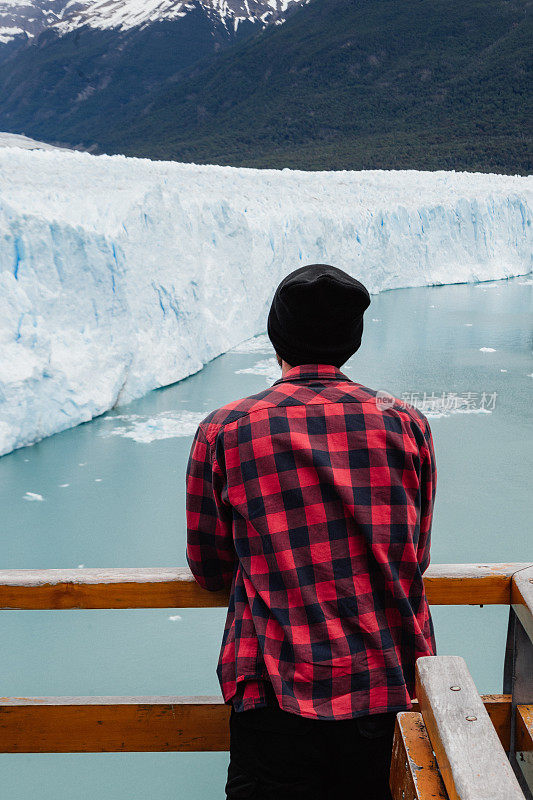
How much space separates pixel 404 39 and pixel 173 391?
127 feet

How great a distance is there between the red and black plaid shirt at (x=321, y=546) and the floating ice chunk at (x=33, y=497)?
2666mm

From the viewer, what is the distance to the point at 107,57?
56719mm

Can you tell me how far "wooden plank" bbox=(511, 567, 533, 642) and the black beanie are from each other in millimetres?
323

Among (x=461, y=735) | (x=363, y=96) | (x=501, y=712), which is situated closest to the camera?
(x=461, y=735)

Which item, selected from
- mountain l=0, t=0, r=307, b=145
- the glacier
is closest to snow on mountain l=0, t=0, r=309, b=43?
mountain l=0, t=0, r=307, b=145

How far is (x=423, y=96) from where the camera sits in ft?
110

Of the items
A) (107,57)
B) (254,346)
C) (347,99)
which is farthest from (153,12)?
(254,346)

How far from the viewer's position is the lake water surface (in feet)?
5.86

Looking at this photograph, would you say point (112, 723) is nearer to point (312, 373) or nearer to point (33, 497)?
point (312, 373)

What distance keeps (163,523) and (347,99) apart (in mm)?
36050

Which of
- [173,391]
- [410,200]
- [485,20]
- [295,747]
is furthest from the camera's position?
[485,20]

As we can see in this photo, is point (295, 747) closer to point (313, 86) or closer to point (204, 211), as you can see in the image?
point (204, 211)

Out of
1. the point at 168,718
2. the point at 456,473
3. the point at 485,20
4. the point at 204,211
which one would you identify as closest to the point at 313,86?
the point at 485,20

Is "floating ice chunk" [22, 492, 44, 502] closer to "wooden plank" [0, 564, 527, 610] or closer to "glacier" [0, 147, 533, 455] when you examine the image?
"glacier" [0, 147, 533, 455]
